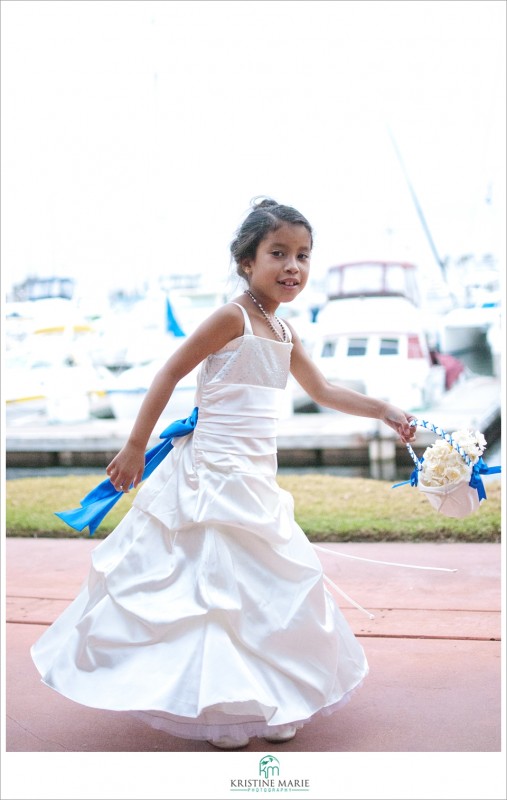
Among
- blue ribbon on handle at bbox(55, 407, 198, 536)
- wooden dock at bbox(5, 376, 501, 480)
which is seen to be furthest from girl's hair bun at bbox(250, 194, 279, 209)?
wooden dock at bbox(5, 376, 501, 480)

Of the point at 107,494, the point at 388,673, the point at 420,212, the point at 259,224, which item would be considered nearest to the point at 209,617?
the point at 107,494

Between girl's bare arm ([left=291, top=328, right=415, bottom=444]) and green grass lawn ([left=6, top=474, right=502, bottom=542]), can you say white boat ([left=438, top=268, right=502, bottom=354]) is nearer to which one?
green grass lawn ([left=6, top=474, right=502, bottom=542])

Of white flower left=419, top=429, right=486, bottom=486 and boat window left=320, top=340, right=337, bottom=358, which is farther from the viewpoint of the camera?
boat window left=320, top=340, right=337, bottom=358

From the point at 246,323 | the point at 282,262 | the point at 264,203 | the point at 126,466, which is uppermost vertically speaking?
the point at 264,203

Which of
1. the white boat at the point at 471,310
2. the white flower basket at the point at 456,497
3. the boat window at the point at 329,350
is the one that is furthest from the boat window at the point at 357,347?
the white flower basket at the point at 456,497

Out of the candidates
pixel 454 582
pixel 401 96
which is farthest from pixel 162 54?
pixel 454 582

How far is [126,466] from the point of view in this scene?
67.7 inches

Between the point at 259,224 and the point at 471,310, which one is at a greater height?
the point at 259,224

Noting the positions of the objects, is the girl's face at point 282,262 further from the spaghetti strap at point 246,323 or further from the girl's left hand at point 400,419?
the girl's left hand at point 400,419

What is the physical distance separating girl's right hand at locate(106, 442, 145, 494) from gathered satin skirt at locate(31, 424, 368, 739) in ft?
0.21

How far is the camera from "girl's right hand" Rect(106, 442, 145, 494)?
1.72 m

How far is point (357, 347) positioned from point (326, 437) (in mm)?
760

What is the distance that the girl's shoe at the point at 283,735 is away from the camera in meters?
1.69

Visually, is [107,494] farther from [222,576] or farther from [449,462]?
[449,462]
